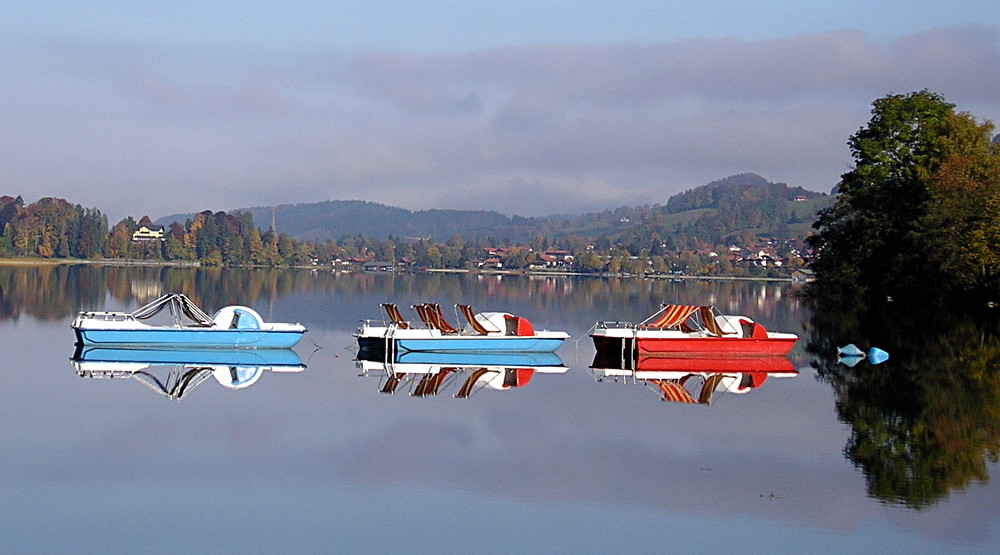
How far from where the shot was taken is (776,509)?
683 inches

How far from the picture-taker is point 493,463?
2033 centimetres

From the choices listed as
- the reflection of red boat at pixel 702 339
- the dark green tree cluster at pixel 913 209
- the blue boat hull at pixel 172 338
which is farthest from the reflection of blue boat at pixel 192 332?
the dark green tree cluster at pixel 913 209

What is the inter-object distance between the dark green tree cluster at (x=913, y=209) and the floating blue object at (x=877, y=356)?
2548 cm

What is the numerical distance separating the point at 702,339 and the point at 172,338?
55.6ft

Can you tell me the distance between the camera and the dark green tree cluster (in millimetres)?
64625

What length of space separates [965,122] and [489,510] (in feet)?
210

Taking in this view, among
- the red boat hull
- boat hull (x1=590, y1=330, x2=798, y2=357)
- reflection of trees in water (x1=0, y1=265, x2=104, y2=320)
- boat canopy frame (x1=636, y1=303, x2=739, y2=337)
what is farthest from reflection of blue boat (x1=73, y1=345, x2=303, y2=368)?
reflection of trees in water (x1=0, y1=265, x2=104, y2=320)

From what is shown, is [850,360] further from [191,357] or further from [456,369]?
[191,357]

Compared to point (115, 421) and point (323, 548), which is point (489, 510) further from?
point (115, 421)

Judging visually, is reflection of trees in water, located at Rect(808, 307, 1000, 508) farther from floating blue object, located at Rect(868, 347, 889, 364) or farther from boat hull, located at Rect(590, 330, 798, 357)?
boat hull, located at Rect(590, 330, 798, 357)

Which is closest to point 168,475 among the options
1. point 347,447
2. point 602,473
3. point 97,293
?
point 347,447

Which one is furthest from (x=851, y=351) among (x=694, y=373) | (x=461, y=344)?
(x=461, y=344)

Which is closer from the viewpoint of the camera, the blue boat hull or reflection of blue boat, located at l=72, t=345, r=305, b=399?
reflection of blue boat, located at l=72, t=345, r=305, b=399

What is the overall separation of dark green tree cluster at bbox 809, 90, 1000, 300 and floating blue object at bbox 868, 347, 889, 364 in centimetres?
2548
